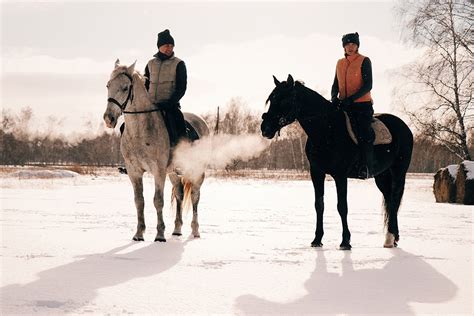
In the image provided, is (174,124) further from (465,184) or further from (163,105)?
(465,184)

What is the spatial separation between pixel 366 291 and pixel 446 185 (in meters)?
13.6

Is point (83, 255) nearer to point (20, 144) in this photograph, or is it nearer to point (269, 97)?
point (269, 97)

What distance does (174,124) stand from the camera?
23.8 feet

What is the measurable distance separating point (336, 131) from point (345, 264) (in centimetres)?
204

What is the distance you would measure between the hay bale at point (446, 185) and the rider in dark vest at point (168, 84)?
12.2 metres

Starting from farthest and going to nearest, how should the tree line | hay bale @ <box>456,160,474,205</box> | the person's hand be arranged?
1. the tree line
2. hay bale @ <box>456,160,474,205</box>
3. the person's hand

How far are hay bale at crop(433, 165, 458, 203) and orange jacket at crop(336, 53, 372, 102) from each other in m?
11.0

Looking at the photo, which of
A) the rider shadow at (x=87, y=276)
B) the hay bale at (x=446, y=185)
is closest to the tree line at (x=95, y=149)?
the hay bale at (x=446, y=185)

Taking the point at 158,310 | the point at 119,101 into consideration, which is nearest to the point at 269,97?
the point at 119,101

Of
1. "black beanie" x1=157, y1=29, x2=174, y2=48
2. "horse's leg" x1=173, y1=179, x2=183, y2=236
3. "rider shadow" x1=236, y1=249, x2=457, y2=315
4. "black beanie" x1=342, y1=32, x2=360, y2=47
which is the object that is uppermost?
"black beanie" x1=157, y1=29, x2=174, y2=48

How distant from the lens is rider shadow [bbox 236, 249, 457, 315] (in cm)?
365

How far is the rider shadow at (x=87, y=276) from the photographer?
3719 millimetres

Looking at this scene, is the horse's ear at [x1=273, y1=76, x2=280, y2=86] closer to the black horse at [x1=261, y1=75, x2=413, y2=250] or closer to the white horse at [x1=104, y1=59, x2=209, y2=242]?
the black horse at [x1=261, y1=75, x2=413, y2=250]

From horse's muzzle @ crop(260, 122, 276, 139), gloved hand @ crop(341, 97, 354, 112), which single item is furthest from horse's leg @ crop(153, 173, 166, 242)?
gloved hand @ crop(341, 97, 354, 112)
